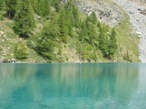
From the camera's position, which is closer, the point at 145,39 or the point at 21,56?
the point at 21,56

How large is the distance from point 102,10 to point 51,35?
258ft

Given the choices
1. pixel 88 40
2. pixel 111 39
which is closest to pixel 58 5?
pixel 88 40

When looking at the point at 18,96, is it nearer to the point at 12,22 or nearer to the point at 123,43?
the point at 12,22

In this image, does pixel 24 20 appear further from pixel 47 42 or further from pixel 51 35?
pixel 47 42

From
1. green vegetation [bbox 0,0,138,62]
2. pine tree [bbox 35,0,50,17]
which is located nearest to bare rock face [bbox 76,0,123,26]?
green vegetation [bbox 0,0,138,62]

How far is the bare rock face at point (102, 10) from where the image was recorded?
529 feet

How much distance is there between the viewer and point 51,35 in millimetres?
96812

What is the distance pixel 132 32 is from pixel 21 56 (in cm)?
10714

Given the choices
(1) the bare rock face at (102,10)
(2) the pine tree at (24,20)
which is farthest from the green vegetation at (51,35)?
(1) the bare rock face at (102,10)

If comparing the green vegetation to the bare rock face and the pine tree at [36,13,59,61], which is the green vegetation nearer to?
the pine tree at [36,13,59,61]

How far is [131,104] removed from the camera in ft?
77.7

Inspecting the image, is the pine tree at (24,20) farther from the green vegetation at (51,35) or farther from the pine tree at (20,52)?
the pine tree at (20,52)

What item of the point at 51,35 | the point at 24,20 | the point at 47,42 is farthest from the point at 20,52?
the point at 51,35

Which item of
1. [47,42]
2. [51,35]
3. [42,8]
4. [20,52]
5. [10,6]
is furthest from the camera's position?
[42,8]
